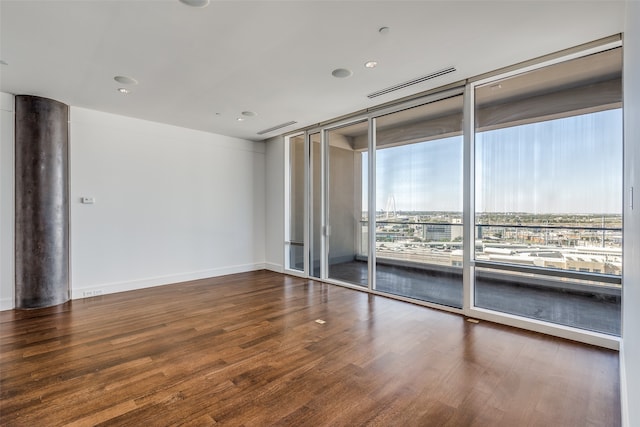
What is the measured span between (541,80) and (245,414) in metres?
4.31

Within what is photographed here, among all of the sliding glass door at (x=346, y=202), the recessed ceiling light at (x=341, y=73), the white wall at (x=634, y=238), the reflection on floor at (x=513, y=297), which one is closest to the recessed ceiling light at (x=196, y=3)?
the recessed ceiling light at (x=341, y=73)

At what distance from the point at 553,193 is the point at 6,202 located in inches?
265

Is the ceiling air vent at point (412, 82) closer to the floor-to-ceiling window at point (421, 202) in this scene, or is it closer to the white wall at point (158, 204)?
the floor-to-ceiling window at point (421, 202)

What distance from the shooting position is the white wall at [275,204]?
6688 millimetres

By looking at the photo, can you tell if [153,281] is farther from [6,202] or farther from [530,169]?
[530,169]

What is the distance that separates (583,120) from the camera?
3230 mm

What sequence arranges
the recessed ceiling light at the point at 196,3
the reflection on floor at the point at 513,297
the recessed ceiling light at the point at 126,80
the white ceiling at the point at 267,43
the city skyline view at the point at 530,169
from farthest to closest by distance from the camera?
the recessed ceiling light at the point at 126,80, the reflection on floor at the point at 513,297, the city skyline view at the point at 530,169, the white ceiling at the point at 267,43, the recessed ceiling light at the point at 196,3

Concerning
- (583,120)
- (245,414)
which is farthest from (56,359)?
(583,120)

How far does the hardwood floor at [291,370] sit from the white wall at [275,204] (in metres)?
2.65

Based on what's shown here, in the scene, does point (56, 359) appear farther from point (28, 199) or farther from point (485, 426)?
point (485, 426)

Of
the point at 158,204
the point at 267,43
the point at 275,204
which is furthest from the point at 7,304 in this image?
the point at 267,43

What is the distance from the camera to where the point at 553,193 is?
3.41m

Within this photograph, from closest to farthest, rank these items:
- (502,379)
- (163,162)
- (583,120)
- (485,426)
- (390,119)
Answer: (485,426), (502,379), (583,120), (390,119), (163,162)

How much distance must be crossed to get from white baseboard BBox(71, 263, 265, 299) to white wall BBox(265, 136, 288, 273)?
1.61 ft
